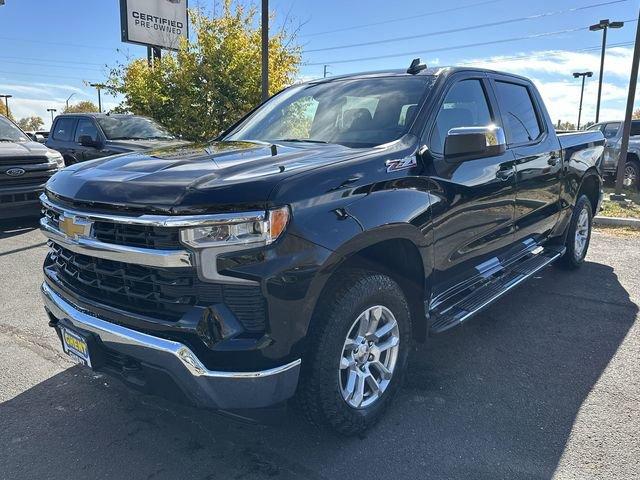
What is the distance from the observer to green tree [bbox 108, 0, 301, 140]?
12.6 m

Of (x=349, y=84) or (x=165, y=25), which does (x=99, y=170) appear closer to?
(x=349, y=84)

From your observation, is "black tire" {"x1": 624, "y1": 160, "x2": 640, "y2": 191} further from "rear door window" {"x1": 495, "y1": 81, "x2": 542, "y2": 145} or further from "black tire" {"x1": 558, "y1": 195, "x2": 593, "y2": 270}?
"rear door window" {"x1": 495, "y1": 81, "x2": 542, "y2": 145}

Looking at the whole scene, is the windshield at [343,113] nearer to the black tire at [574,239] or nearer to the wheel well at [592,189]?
the black tire at [574,239]

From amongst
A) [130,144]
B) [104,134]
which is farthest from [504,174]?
[104,134]

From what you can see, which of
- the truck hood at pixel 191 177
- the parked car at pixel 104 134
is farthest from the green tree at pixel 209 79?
the truck hood at pixel 191 177

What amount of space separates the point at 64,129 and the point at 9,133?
97.3 inches

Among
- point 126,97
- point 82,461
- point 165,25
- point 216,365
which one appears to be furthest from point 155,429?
point 165,25

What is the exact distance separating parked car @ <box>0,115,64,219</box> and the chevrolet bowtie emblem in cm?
571

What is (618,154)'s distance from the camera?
40.3ft

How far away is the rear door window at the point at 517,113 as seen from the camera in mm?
4156

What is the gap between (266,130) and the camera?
12.5 feet

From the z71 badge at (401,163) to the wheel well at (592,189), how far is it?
3498mm

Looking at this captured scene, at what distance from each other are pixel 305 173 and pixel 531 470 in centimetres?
176

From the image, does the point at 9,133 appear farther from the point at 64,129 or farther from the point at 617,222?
the point at 617,222
